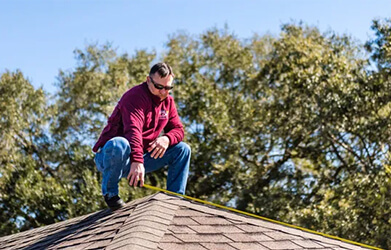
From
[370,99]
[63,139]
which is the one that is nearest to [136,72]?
[63,139]

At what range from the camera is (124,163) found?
16.8ft

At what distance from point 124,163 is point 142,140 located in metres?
0.33

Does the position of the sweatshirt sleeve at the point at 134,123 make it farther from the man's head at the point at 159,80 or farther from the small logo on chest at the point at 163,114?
the small logo on chest at the point at 163,114

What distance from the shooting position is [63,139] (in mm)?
22219

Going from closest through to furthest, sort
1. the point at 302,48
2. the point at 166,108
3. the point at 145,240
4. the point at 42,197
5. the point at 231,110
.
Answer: the point at 145,240 < the point at 166,108 < the point at 302,48 < the point at 42,197 < the point at 231,110

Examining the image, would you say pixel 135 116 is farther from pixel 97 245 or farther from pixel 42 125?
pixel 42 125

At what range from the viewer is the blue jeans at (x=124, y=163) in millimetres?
5012

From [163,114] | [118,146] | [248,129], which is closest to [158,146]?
[163,114]

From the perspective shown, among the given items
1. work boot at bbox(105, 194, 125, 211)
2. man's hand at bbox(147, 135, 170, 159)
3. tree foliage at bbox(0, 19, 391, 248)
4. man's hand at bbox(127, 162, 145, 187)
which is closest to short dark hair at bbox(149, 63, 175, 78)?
man's hand at bbox(147, 135, 170, 159)

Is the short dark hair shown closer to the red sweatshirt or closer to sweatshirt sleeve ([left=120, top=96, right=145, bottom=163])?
the red sweatshirt

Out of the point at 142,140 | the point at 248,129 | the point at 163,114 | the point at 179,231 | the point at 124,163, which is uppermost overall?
the point at 248,129

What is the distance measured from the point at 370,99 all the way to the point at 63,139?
10838mm

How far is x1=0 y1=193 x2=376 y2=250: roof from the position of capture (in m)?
4.25

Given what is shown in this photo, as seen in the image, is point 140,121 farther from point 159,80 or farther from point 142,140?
point 159,80
